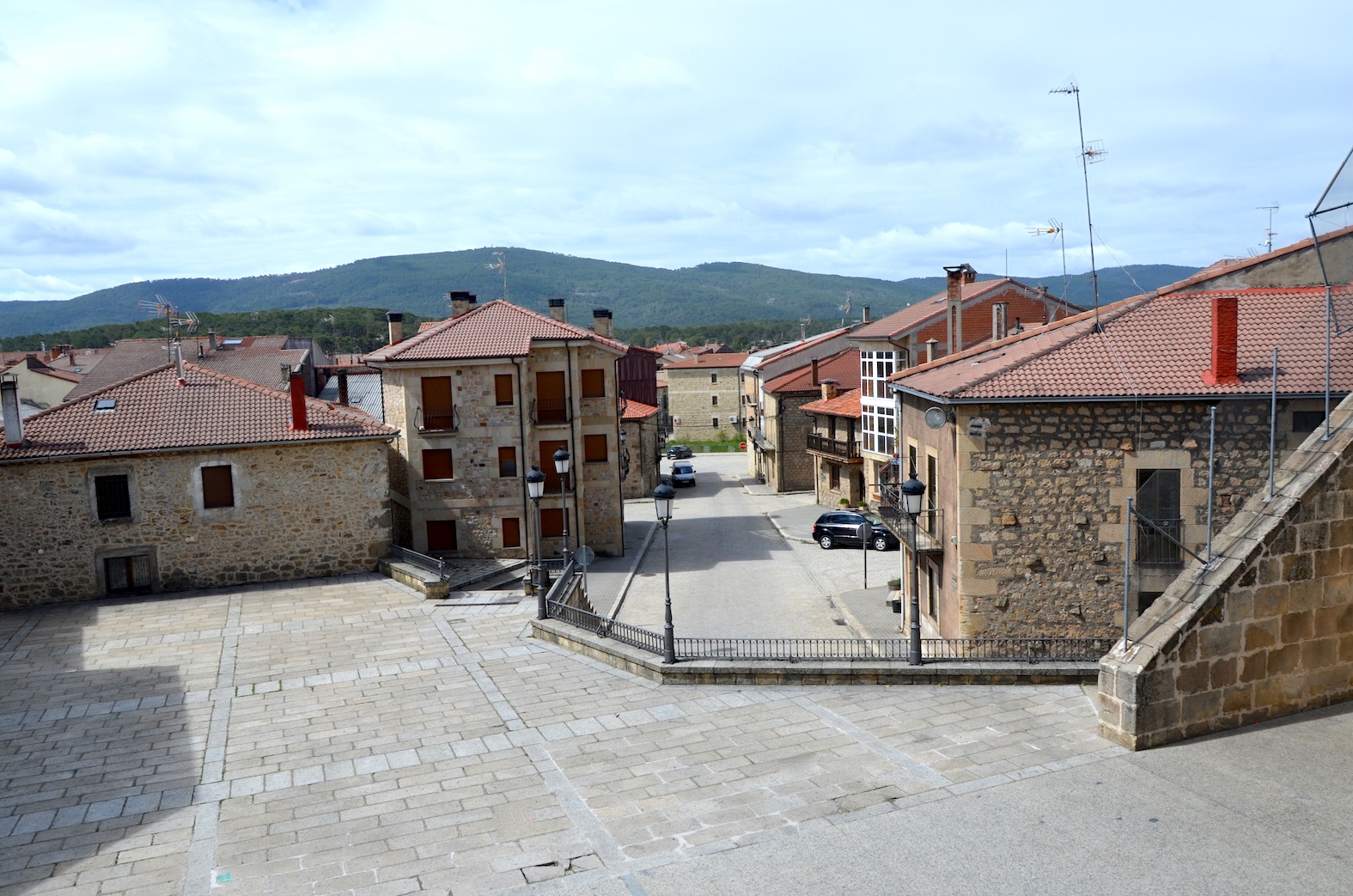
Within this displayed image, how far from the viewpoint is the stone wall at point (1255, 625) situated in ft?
32.2

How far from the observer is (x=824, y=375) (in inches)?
1930

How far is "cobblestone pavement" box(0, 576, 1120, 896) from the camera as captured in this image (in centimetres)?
887

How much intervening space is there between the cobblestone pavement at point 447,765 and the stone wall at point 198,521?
21.8 feet

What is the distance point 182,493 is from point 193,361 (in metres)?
28.3

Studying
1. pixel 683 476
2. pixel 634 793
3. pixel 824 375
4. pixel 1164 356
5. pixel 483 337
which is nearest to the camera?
pixel 634 793

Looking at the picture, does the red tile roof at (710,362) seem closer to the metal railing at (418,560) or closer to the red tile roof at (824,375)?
the red tile roof at (824,375)

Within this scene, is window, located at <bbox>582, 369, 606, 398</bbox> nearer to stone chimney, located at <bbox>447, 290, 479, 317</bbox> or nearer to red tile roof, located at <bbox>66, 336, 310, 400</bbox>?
stone chimney, located at <bbox>447, 290, 479, 317</bbox>

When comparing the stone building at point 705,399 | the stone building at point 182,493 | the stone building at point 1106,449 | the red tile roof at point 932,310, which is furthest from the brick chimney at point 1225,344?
the stone building at point 705,399

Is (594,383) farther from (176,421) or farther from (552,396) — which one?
(176,421)

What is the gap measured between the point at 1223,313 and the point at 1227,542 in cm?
812

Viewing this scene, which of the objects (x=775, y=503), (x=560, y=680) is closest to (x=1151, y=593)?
(x=560, y=680)

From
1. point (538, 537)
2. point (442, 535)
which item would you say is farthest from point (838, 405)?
point (538, 537)

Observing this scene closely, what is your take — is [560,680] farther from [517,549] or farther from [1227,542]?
[517,549]

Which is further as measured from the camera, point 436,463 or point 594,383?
point 594,383
